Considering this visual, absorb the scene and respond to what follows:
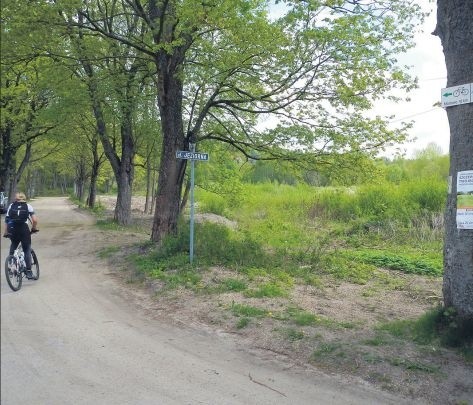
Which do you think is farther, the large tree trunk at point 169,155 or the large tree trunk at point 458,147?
the large tree trunk at point 169,155

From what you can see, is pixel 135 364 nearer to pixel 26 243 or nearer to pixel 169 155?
pixel 26 243

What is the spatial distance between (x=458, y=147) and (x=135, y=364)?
4.77 metres

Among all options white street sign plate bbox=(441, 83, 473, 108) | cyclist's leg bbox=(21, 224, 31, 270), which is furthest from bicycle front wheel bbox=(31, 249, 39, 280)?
white street sign plate bbox=(441, 83, 473, 108)

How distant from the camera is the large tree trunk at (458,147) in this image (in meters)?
5.86

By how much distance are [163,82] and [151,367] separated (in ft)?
29.1

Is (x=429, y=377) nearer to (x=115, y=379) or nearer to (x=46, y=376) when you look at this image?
(x=115, y=379)

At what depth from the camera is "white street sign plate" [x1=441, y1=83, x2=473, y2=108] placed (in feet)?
19.3

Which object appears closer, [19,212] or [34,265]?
[19,212]

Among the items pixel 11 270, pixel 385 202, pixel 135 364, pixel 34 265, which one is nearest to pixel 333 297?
pixel 135 364

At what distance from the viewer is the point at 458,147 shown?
6.01m

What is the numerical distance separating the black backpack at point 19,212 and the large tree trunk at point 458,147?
668cm

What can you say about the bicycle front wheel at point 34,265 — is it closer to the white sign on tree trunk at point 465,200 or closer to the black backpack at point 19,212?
the black backpack at point 19,212

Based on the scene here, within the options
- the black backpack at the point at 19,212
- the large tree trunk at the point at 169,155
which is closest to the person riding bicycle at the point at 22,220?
the black backpack at the point at 19,212

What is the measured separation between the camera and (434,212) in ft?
65.2
